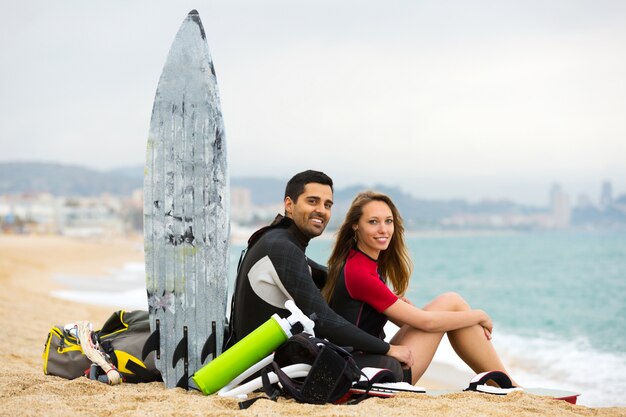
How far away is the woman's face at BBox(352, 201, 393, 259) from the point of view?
3.78 metres

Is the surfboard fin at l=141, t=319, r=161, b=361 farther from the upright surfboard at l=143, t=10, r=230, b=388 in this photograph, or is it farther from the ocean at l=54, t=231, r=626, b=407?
the ocean at l=54, t=231, r=626, b=407

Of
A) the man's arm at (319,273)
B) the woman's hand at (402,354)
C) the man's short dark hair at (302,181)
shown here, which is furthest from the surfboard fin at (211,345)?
the woman's hand at (402,354)

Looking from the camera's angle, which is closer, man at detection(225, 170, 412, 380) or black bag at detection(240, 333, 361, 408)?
black bag at detection(240, 333, 361, 408)

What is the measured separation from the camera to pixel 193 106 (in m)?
4.13

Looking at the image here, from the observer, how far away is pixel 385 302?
3643 mm

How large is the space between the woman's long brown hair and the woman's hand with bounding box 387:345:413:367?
1.37ft

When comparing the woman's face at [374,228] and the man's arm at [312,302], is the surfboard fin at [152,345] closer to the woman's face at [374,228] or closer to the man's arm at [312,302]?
the man's arm at [312,302]

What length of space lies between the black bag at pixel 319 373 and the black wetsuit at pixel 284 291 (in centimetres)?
17

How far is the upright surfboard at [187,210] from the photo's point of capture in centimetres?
401

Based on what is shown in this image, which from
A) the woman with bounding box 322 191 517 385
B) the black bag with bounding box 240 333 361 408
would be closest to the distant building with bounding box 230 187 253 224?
the woman with bounding box 322 191 517 385

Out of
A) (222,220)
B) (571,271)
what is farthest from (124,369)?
(571,271)

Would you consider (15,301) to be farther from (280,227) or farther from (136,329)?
(280,227)

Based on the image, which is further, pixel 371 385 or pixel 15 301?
pixel 15 301

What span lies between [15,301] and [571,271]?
96.3 ft
